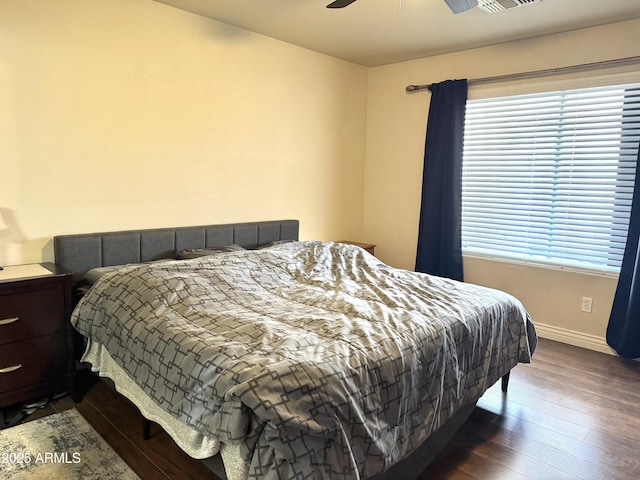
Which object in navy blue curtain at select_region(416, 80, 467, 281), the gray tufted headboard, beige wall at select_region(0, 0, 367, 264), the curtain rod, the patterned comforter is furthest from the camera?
navy blue curtain at select_region(416, 80, 467, 281)

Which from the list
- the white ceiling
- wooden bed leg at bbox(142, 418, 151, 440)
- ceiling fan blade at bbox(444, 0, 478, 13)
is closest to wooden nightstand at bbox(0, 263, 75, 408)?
wooden bed leg at bbox(142, 418, 151, 440)

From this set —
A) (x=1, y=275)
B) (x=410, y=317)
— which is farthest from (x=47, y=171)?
(x=410, y=317)

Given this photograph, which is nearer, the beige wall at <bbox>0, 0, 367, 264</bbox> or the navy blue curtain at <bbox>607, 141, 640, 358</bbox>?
the beige wall at <bbox>0, 0, 367, 264</bbox>

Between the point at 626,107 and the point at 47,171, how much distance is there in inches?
164

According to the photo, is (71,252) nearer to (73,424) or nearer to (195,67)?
(73,424)

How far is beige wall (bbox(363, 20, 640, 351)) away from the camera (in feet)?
11.6

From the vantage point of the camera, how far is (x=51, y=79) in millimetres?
2654

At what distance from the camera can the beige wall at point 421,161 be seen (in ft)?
11.6

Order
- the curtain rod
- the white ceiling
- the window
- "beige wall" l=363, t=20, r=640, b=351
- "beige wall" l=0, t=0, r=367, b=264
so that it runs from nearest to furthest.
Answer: "beige wall" l=0, t=0, r=367, b=264 → the white ceiling → the curtain rod → the window → "beige wall" l=363, t=20, r=640, b=351

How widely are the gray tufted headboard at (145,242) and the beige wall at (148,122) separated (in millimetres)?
108

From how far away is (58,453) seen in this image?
2066mm

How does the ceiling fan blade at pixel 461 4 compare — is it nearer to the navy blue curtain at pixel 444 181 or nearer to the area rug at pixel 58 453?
the navy blue curtain at pixel 444 181

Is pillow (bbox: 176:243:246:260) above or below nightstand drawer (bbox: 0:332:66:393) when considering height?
above

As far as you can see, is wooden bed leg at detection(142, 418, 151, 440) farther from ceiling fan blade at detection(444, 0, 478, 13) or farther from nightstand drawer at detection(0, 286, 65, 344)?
ceiling fan blade at detection(444, 0, 478, 13)
